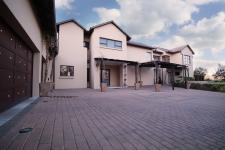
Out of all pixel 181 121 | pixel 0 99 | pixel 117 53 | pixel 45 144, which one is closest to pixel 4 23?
pixel 0 99

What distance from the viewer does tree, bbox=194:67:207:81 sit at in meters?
28.6

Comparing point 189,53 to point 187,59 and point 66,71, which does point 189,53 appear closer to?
point 187,59

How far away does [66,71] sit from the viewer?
16297 mm

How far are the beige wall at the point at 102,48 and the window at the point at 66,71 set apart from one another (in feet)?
7.46

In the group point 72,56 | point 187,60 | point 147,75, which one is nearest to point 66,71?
point 72,56

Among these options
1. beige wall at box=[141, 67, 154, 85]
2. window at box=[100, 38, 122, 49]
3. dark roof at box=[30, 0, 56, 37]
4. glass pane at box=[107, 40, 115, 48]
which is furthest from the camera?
beige wall at box=[141, 67, 154, 85]

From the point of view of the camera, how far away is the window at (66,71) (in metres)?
16.1

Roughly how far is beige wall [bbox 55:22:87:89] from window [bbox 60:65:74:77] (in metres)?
0.32

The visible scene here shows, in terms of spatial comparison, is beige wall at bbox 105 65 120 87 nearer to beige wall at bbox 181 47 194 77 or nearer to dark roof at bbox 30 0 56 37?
dark roof at bbox 30 0 56 37

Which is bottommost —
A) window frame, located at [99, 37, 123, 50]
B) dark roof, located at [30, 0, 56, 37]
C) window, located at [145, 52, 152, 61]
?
dark roof, located at [30, 0, 56, 37]

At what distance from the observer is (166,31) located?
26156mm

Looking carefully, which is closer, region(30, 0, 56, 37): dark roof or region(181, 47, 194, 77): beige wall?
region(30, 0, 56, 37): dark roof

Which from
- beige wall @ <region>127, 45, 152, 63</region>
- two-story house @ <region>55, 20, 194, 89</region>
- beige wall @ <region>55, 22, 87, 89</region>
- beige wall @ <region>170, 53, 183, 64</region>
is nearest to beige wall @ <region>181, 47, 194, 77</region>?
beige wall @ <region>170, 53, 183, 64</region>

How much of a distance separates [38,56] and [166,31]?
916 inches
